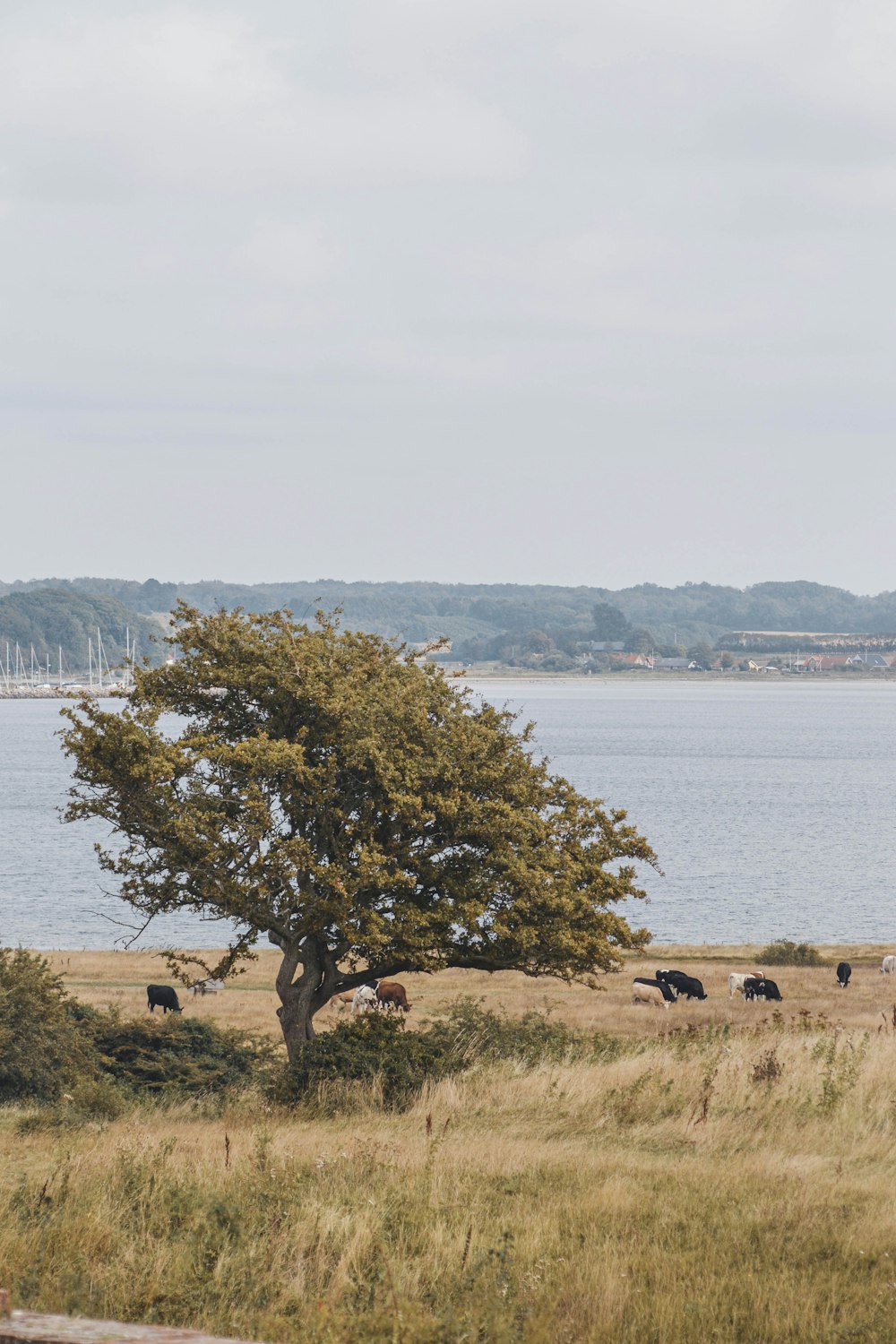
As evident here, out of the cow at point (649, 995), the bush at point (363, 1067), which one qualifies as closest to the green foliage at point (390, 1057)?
the bush at point (363, 1067)

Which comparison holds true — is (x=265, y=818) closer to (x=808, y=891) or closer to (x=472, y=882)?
(x=472, y=882)

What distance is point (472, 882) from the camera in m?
22.1

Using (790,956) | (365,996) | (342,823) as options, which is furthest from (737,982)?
(342,823)

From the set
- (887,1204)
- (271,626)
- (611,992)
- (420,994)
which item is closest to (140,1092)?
(271,626)

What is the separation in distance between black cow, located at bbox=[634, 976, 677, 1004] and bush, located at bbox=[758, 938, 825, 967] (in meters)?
12.7

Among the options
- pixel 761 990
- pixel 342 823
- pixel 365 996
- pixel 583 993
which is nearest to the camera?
pixel 342 823

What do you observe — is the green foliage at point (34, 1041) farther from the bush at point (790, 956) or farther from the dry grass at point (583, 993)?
the bush at point (790, 956)

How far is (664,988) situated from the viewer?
1681 inches

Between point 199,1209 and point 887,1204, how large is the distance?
16.5 ft

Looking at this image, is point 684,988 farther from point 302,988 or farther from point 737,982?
point 302,988

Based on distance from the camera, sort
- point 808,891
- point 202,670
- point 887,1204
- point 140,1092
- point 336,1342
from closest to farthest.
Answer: point 336,1342 < point 887,1204 < point 140,1092 < point 202,670 < point 808,891

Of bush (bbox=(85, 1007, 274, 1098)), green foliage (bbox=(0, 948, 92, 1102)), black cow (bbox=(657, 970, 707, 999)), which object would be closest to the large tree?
bush (bbox=(85, 1007, 274, 1098))

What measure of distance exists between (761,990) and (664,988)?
10.5 ft

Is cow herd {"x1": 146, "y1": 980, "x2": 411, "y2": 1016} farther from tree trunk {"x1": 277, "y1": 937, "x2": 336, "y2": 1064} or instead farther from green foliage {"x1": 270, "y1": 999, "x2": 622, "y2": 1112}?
green foliage {"x1": 270, "y1": 999, "x2": 622, "y2": 1112}
